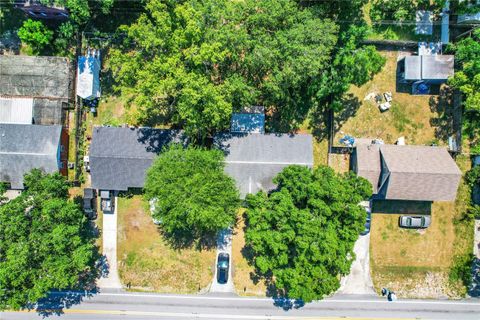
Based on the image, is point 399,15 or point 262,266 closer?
point 262,266

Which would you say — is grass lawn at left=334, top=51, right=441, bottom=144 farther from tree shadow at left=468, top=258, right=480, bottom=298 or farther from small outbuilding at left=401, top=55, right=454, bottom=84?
tree shadow at left=468, top=258, right=480, bottom=298

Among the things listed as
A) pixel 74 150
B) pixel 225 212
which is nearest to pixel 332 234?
pixel 225 212

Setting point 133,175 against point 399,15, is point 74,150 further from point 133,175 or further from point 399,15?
point 399,15

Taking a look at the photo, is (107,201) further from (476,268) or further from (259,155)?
(476,268)

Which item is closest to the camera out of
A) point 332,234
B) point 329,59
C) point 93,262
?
point 332,234

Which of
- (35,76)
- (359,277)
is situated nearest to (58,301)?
(35,76)

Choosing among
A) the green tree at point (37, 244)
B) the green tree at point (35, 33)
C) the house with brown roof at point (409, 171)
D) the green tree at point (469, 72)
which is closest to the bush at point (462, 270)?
the house with brown roof at point (409, 171)

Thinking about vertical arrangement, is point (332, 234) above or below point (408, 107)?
below

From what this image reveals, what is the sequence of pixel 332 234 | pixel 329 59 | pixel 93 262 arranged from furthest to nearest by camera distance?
pixel 93 262 → pixel 329 59 → pixel 332 234
